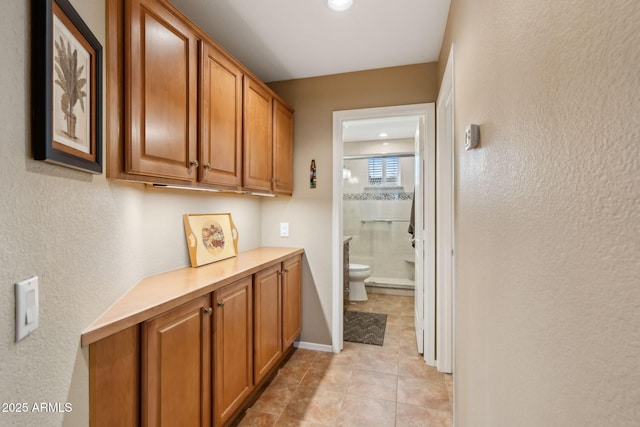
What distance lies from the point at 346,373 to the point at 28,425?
2060 mm

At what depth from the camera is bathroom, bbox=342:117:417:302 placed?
15.9ft

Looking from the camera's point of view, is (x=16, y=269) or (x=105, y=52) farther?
(x=105, y=52)

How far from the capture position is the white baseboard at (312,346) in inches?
109

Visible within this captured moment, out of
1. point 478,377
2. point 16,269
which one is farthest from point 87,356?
point 478,377

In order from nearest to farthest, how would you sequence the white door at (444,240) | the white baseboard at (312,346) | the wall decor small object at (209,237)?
the wall decor small object at (209,237), the white door at (444,240), the white baseboard at (312,346)

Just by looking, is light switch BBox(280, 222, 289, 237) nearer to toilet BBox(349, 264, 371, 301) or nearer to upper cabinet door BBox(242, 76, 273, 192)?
upper cabinet door BBox(242, 76, 273, 192)

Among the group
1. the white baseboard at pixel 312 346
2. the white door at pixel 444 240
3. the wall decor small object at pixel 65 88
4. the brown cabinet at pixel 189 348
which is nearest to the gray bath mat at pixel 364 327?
the white baseboard at pixel 312 346

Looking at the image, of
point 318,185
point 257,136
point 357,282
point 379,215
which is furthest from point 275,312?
point 379,215

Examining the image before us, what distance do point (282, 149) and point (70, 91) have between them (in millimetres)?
1869

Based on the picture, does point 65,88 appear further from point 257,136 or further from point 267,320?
point 267,320

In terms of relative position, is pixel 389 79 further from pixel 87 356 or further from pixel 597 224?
pixel 87 356

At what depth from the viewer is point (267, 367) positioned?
213 cm

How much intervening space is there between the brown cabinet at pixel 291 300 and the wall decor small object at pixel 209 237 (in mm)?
464

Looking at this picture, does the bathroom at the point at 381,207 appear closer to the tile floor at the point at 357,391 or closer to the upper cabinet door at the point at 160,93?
the tile floor at the point at 357,391
